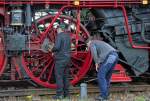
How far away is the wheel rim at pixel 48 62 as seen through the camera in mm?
A: 11992

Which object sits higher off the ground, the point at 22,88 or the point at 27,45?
the point at 27,45

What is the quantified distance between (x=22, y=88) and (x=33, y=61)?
79 cm

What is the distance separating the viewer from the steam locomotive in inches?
462

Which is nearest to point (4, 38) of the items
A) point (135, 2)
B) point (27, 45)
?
point (27, 45)

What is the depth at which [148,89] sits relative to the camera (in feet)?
41.2

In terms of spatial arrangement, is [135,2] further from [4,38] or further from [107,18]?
[4,38]

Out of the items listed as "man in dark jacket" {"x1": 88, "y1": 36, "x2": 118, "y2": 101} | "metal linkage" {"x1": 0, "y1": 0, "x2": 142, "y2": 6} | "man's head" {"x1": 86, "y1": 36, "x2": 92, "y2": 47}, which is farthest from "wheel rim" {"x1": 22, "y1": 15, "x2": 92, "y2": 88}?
"man in dark jacket" {"x1": 88, "y1": 36, "x2": 118, "y2": 101}

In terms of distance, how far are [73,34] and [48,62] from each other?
0.90 metres

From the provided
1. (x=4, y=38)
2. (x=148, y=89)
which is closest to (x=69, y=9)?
(x=4, y=38)

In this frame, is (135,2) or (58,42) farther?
(135,2)

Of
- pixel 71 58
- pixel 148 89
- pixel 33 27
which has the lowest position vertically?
pixel 148 89

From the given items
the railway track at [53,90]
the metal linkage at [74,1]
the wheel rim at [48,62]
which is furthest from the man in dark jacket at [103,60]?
the metal linkage at [74,1]

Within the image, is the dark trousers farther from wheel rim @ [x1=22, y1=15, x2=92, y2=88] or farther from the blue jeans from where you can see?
the blue jeans

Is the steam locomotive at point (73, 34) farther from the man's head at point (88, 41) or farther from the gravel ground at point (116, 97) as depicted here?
the gravel ground at point (116, 97)
